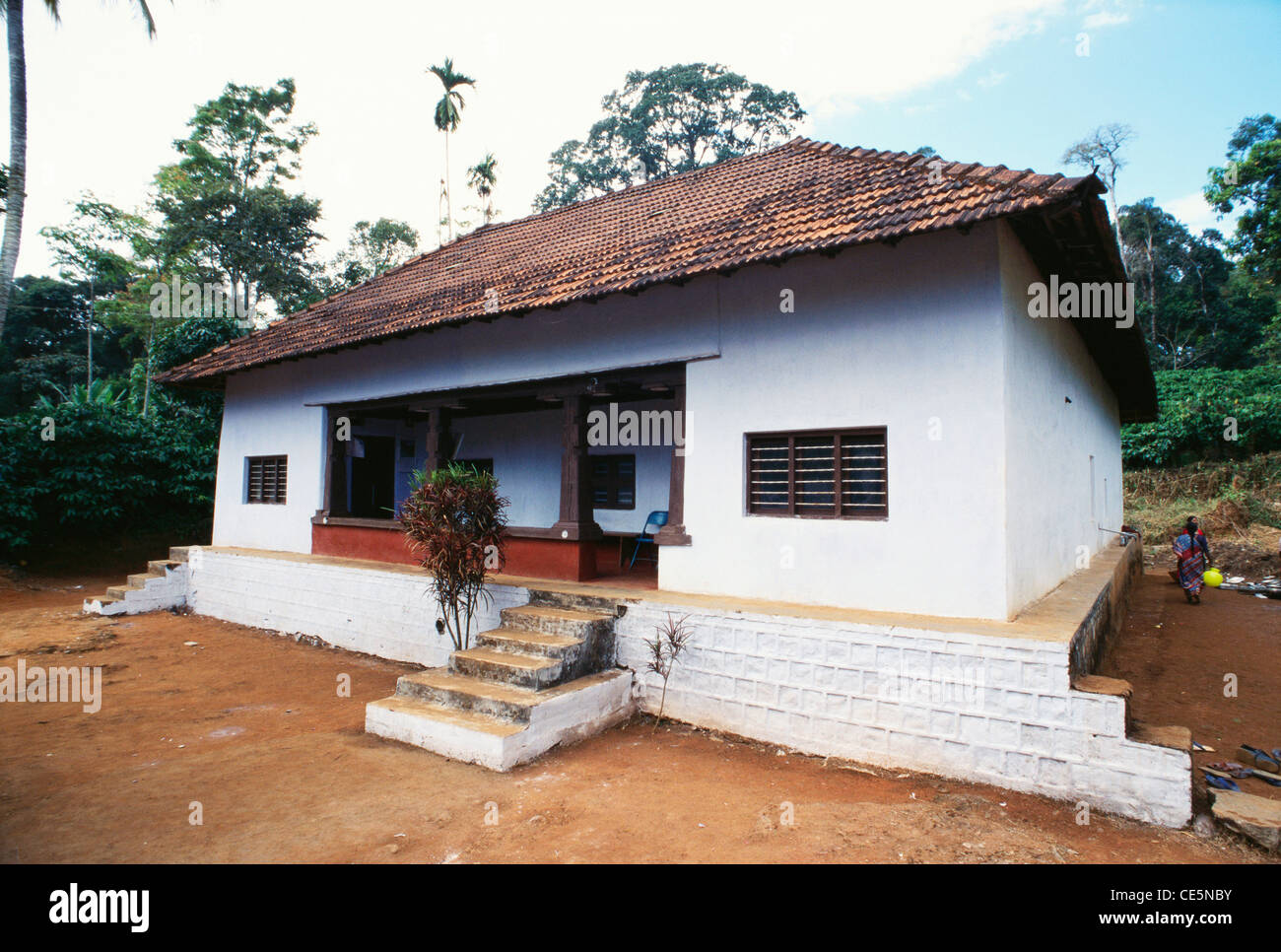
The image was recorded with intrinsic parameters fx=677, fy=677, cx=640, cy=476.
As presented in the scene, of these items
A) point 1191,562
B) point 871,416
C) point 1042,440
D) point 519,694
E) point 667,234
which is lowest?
point 519,694

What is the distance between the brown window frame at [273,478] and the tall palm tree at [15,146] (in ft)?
12.8

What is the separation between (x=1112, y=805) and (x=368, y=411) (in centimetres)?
1057

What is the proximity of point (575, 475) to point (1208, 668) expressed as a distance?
767cm

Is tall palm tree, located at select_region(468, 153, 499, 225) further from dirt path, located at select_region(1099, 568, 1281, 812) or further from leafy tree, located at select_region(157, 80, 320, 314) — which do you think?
Result: dirt path, located at select_region(1099, 568, 1281, 812)

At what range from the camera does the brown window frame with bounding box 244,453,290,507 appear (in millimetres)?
11805

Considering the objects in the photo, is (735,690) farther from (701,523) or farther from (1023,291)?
(1023,291)

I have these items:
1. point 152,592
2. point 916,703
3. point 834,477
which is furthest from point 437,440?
point 916,703

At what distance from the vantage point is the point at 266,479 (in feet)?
39.9

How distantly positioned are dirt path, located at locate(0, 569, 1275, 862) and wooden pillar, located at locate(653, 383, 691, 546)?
1.83 meters

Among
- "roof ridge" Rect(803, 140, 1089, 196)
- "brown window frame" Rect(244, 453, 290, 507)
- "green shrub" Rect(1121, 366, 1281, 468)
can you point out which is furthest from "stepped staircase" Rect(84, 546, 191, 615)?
"green shrub" Rect(1121, 366, 1281, 468)

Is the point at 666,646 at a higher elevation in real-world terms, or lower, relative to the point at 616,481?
lower

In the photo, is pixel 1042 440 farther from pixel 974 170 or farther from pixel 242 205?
pixel 242 205

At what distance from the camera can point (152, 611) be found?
11680 mm
